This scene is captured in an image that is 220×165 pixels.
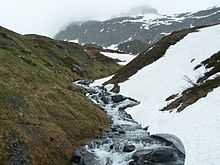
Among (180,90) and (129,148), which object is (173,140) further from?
(180,90)

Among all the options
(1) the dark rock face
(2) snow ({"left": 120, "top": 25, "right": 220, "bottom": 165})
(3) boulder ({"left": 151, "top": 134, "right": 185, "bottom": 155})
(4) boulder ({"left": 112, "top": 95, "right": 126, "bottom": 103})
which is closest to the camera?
(2) snow ({"left": 120, "top": 25, "right": 220, "bottom": 165})

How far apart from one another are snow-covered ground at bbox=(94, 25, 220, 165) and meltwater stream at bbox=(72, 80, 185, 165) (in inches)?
41.2

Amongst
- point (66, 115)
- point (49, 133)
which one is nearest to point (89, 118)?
point (66, 115)

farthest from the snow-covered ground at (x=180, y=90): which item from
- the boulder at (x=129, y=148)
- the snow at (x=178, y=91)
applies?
the boulder at (x=129, y=148)

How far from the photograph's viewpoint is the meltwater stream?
32969 millimetres

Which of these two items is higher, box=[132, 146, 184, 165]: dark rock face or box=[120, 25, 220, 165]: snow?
box=[120, 25, 220, 165]: snow

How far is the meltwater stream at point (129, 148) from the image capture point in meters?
33.0

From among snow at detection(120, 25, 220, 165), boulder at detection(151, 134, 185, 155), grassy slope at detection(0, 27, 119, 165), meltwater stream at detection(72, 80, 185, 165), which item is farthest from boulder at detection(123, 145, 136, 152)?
grassy slope at detection(0, 27, 119, 165)

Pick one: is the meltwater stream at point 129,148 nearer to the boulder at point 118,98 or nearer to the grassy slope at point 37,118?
the grassy slope at point 37,118

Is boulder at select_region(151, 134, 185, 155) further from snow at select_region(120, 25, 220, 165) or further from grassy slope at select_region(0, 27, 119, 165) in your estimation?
grassy slope at select_region(0, 27, 119, 165)

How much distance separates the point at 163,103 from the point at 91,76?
Result: 64.6 m

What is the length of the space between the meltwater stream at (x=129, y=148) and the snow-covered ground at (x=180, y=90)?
1048 millimetres

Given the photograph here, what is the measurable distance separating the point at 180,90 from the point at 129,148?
18.4 metres

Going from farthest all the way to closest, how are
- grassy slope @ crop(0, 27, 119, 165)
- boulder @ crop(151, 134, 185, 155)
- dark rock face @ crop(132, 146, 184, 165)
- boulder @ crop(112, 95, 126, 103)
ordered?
1. boulder @ crop(112, 95, 126, 103)
2. boulder @ crop(151, 134, 185, 155)
3. dark rock face @ crop(132, 146, 184, 165)
4. grassy slope @ crop(0, 27, 119, 165)
